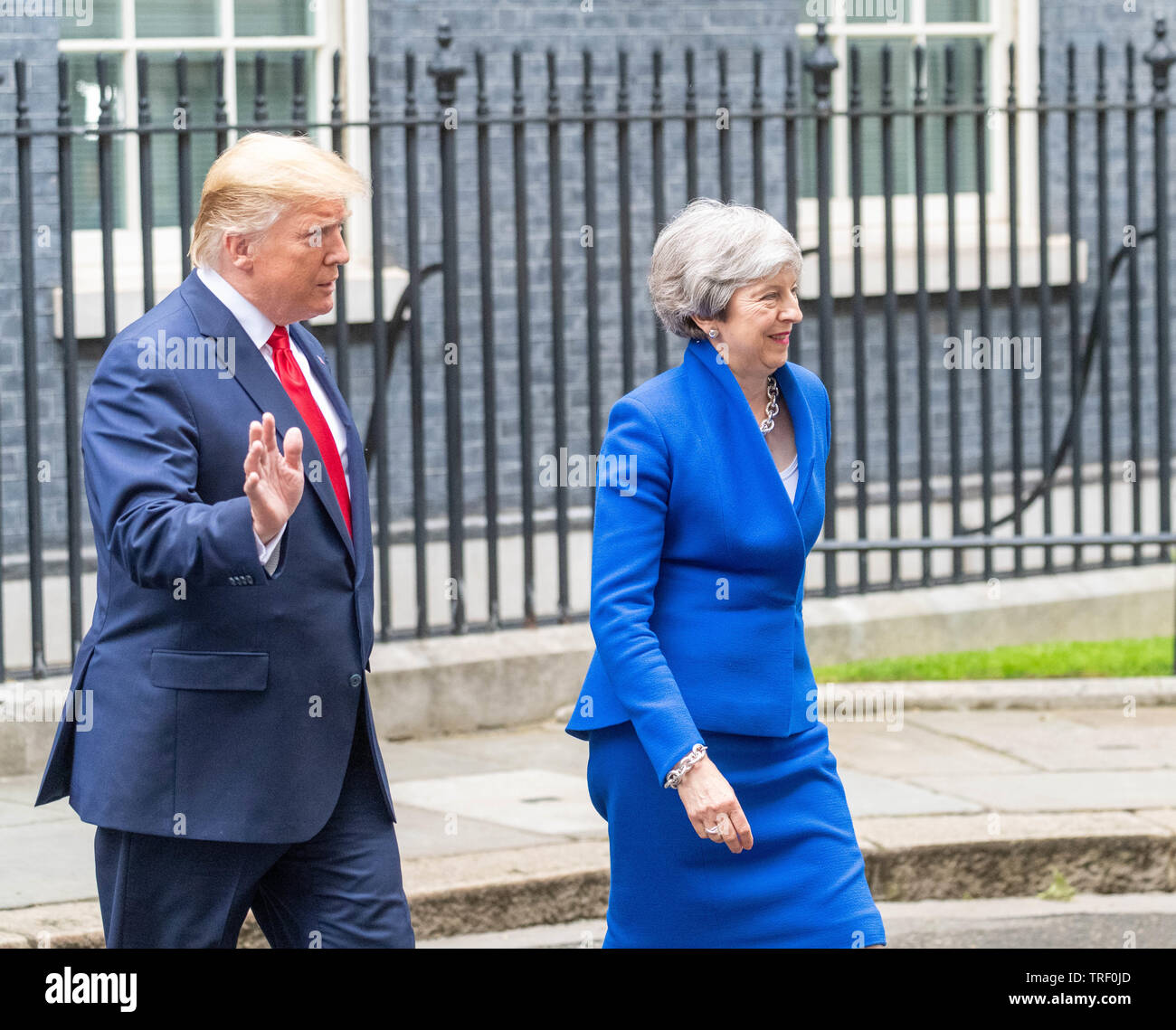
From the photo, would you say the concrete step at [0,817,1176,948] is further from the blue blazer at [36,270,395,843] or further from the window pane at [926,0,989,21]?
the window pane at [926,0,989,21]

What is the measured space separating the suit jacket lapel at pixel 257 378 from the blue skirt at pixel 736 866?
0.65 meters

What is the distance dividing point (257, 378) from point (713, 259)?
32.5 inches

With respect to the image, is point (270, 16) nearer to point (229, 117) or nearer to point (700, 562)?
point (229, 117)

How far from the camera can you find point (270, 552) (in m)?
3.05

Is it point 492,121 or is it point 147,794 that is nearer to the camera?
point 147,794

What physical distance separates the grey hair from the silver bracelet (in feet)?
A: 2.52

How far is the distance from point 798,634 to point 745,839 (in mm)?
441

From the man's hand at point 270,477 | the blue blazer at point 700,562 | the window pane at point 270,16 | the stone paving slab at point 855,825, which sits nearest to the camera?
the man's hand at point 270,477

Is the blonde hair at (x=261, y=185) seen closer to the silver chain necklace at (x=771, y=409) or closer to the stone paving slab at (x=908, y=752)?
the silver chain necklace at (x=771, y=409)

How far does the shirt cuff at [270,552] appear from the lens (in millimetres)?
2984

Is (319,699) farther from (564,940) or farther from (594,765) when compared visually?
(564,940)

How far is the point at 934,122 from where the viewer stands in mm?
10727

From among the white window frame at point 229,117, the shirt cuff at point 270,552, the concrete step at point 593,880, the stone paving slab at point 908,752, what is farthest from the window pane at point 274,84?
the shirt cuff at point 270,552
